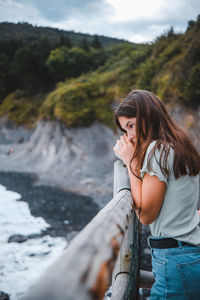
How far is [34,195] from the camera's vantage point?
12.0 meters

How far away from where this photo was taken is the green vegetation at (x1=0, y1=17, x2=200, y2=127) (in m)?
11.2

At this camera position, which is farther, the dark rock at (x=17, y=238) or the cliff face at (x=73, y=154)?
the cliff face at (x=73, y=154)

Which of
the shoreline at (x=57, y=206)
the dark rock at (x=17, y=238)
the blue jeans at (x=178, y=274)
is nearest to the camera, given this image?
the blue jeans at (x=178, y=274)

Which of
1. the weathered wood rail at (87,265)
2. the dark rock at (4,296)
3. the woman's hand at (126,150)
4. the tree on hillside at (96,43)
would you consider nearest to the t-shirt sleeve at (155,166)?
the woman's hand at (126,150)

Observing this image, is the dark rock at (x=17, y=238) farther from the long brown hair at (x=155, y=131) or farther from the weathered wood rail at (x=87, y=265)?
the weathered wood rail at (x=87, y=265)

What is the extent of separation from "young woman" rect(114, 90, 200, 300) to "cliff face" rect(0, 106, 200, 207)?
9.38 m

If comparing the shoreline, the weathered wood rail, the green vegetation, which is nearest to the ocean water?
the shoreline

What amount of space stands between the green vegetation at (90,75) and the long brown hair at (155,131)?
1.36 metres

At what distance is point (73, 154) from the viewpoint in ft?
58.4

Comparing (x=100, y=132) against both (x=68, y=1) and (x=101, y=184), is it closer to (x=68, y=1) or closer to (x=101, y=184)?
(x=101, y=184)

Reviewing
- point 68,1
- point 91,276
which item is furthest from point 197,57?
point 91,276

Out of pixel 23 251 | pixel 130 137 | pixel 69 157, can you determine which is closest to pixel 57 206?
pixel 23 251

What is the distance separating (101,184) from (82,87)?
9708 millimetres

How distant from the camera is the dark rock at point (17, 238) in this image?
22.2 ft
